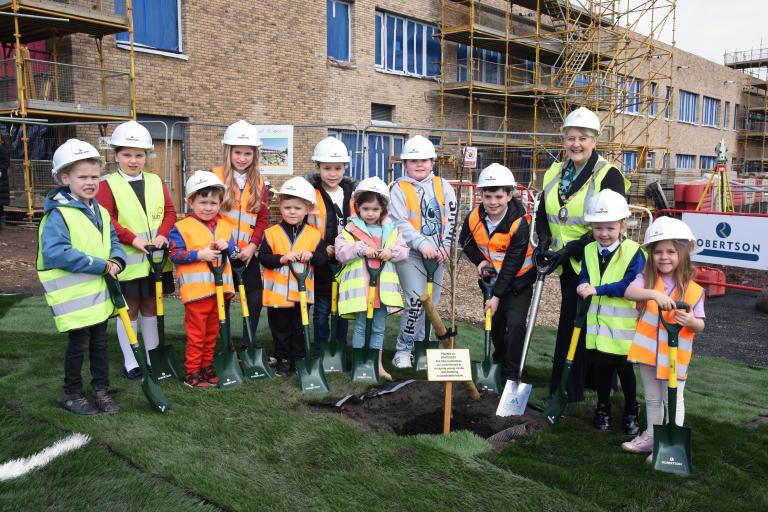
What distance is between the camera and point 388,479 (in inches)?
134

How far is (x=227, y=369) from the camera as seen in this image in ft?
16.0

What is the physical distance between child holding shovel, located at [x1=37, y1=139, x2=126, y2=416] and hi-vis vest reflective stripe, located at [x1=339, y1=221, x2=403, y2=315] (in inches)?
66.4

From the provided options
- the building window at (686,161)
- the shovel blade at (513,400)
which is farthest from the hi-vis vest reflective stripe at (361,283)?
the building window at (686,161)

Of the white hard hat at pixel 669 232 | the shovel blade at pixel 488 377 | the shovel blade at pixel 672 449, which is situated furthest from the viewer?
the shovel blade at pixel 488 377

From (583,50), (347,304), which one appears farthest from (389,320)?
(583,50)

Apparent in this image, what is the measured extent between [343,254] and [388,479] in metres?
2.12

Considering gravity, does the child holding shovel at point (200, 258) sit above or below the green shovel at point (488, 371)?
above

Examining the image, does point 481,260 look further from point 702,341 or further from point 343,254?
point 702,341

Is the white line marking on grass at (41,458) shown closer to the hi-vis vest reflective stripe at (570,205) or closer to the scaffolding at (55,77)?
the hi-vis vest reflective stripe at (570,205)

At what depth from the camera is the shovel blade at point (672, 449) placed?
11.8 ft

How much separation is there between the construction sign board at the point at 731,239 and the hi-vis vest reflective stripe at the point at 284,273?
21.5 feet

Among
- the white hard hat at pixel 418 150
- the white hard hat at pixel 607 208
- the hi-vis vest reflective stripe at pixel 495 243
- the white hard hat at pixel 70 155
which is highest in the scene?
the white hard hat at pixel 418 150

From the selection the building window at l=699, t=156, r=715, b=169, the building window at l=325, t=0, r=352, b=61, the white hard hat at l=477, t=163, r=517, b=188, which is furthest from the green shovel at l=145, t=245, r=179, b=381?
the building window at l=699, t=156, r=715, b=169

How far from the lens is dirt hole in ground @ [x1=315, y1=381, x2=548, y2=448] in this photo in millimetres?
4172
